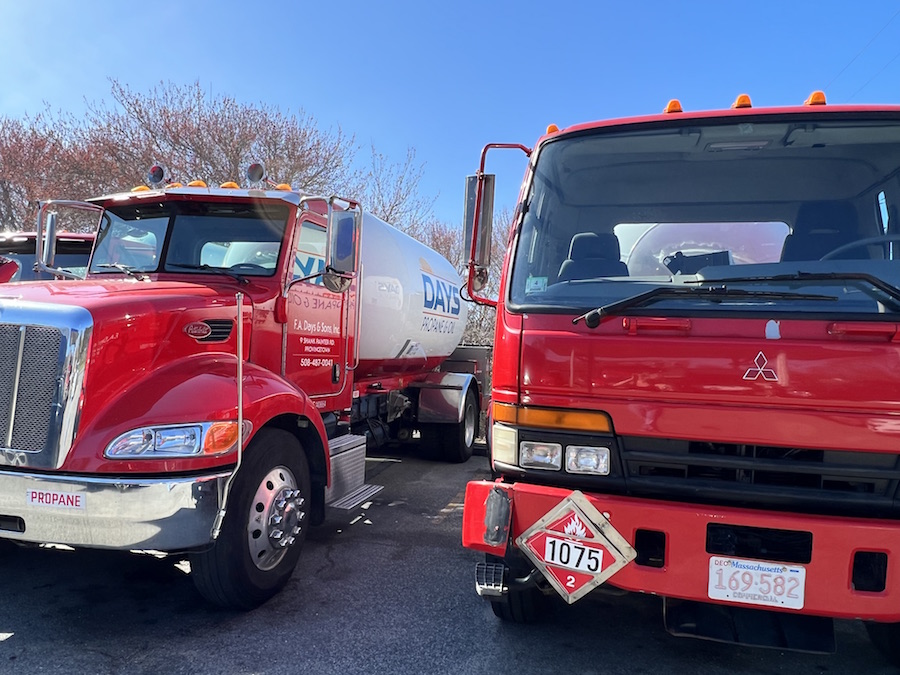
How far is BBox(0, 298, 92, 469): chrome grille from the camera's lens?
285 centimetres

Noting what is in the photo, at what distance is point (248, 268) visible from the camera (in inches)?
166

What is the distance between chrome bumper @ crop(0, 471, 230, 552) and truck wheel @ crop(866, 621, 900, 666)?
329cm

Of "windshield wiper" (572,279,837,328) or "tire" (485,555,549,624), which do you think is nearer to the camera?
"windshield wiper" (572,279,837,328)

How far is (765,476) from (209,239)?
3813mm

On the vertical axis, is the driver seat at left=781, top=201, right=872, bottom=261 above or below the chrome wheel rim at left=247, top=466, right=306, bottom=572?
above

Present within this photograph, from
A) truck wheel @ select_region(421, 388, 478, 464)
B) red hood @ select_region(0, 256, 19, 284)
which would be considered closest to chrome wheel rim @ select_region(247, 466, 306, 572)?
truck wheel @ select_region(421, 388, 478, 464)

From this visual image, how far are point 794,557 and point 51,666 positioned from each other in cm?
329

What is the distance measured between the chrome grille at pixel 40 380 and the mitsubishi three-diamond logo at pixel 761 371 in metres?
3.04

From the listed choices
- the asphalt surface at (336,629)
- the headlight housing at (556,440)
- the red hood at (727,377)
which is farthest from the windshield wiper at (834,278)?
the asphalt surface at (336,629)

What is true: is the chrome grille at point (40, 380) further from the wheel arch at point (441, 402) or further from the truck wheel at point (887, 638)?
the wheel arch at point (441, 402)

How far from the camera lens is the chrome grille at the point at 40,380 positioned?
2.85 m

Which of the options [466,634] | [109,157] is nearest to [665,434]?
[466,634]

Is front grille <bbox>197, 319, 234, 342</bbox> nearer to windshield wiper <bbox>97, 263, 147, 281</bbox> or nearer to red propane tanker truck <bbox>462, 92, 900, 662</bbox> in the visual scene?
windshield wiper <bbox>97, 263, 147, 281</bbox>

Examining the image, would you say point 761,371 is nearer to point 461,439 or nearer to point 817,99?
point 817,99
